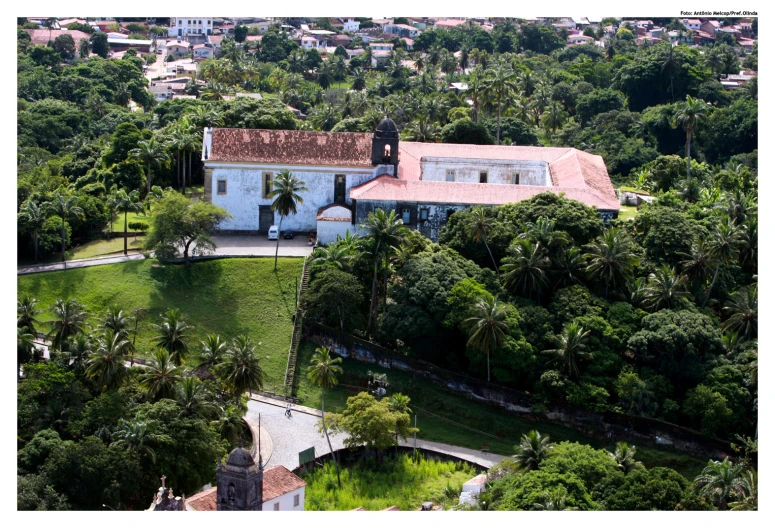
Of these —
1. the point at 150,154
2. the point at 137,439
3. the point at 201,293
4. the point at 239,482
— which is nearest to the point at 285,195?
the point at 201,293

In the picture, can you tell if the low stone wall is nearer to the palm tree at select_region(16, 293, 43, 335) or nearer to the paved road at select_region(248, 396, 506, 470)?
the paved road at select_region(248, 396, 506, 470)

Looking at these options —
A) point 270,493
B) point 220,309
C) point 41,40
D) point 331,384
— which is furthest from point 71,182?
point 41,40

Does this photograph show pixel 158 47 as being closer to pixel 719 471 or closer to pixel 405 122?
pixel 405 122

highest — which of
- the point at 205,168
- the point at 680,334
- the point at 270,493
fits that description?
the point at 205,168

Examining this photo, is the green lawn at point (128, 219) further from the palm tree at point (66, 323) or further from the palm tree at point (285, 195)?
the palm tree at point (66, 323)

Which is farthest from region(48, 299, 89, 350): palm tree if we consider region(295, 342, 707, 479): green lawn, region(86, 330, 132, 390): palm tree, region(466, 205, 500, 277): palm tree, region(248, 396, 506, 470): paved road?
region(466, 205, 500, 277): palm tree

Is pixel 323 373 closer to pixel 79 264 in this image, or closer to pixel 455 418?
pixel 455 418
